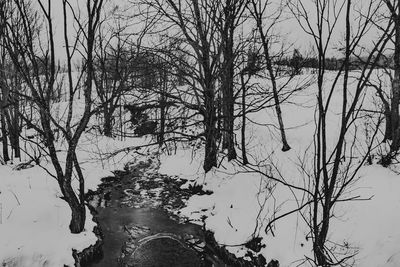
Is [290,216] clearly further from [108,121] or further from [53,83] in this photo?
[108,121]

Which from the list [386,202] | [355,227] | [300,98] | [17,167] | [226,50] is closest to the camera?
[355,227]

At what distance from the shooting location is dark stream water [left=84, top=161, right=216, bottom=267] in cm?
831

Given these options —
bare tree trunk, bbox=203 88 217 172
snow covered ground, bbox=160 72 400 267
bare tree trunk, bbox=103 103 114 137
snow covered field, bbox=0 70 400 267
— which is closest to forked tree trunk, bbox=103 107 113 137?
bare tree trunk, bbox=103 103 114 137

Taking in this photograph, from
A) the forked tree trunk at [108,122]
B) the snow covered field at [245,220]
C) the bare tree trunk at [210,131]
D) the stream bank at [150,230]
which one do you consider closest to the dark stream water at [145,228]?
the stream bank at [150,230]

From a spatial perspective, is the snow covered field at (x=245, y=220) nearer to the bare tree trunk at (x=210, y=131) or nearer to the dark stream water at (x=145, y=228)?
the dark stream water at (x=145, y=228)

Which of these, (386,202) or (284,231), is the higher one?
(386,202)

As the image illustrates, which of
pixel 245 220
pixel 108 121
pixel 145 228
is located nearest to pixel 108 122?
pixel 108 121

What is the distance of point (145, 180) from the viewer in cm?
1678

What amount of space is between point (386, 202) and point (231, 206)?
4149mm

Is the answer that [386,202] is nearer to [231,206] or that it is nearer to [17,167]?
[231,206]

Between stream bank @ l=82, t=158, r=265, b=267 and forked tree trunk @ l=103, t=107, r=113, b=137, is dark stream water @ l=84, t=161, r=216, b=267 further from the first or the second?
forked tree trunk @ l=103, t=107, r=113, b=137

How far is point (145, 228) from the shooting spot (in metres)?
10.3

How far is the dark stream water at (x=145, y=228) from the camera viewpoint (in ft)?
27.3

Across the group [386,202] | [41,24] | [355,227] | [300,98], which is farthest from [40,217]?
[300,98]
